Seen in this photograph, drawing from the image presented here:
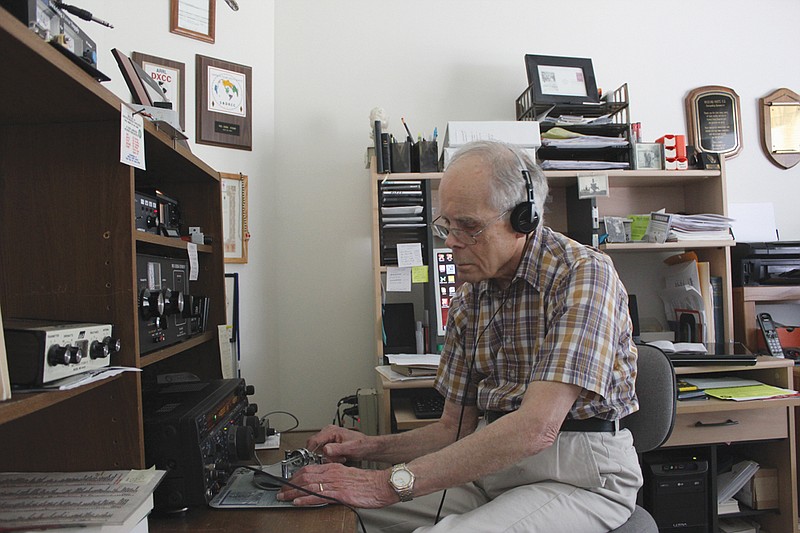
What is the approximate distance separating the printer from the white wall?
16.3 inches

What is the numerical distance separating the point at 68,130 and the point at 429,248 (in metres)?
1.43

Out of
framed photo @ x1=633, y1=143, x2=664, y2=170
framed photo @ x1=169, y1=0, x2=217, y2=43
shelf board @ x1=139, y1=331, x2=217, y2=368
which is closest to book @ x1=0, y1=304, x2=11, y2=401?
shelf board @ x1=139, y1=331, x2=217, y2=368

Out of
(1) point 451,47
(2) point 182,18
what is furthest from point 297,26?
(1) point 451,47

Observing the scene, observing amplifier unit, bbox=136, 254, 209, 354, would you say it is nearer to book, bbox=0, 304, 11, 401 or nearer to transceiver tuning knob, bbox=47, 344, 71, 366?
transceiver tuning knob, bbox=47, 344, 71, 366

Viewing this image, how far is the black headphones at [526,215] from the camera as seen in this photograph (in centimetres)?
111

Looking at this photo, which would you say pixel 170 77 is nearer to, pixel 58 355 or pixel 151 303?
pixel 151 303

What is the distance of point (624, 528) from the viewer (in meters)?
1.06

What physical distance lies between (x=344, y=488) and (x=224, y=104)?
5.66 ft

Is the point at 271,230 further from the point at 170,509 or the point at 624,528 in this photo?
the point at 624,528

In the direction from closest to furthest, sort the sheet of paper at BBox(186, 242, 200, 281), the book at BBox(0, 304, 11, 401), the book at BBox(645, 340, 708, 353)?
1. the book at BBox(0, 304, 11, 401)
2. the sheet of paper at BBox(186, 242, 200, 281)
3. the book at BBox(645, 340, 708, 353)

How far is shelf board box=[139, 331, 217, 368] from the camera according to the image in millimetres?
980

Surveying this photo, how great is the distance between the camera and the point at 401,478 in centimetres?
97

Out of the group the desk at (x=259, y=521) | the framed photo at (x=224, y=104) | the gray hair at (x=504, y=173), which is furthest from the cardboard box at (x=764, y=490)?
the framed photo at (x=224, y=104)

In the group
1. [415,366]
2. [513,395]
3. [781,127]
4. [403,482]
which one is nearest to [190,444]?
[403,482]
